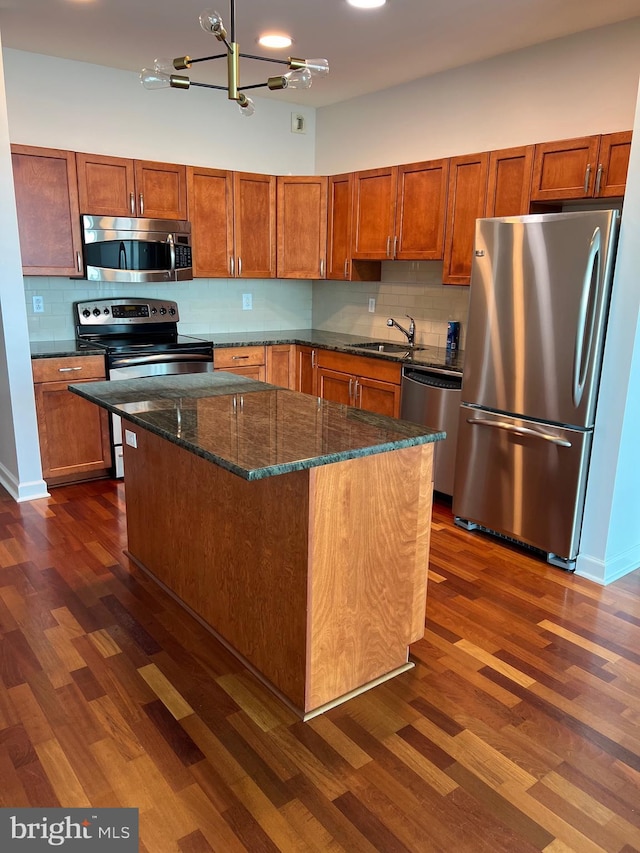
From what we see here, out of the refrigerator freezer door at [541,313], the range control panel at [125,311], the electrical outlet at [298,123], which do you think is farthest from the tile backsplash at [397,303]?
the range control panel at [125,311]

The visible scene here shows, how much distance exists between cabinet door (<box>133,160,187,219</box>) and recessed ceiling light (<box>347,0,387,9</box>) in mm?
1833

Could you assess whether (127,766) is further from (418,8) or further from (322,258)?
(322,258)

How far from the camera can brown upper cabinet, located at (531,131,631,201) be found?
309cm

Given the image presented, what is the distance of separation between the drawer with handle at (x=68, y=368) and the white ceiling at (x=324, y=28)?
1869mm

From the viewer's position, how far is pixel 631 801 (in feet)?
5.83

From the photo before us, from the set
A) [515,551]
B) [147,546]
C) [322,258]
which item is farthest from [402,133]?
[147,546]

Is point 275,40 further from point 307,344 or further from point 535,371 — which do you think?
point 535,371

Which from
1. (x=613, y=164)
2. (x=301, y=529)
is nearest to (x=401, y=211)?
(x=613, y=164)

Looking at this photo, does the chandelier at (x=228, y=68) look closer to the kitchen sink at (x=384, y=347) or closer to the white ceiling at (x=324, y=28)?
the white ceiling at (x=324, y=28)

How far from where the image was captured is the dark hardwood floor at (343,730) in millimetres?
1683

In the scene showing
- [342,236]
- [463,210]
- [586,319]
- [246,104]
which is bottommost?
[586,319]

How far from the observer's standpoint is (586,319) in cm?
288

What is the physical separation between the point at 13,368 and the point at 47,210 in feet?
3.39

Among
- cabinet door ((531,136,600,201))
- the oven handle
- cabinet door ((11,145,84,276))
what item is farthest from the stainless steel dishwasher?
cabinet door ((11,145,84,276))
